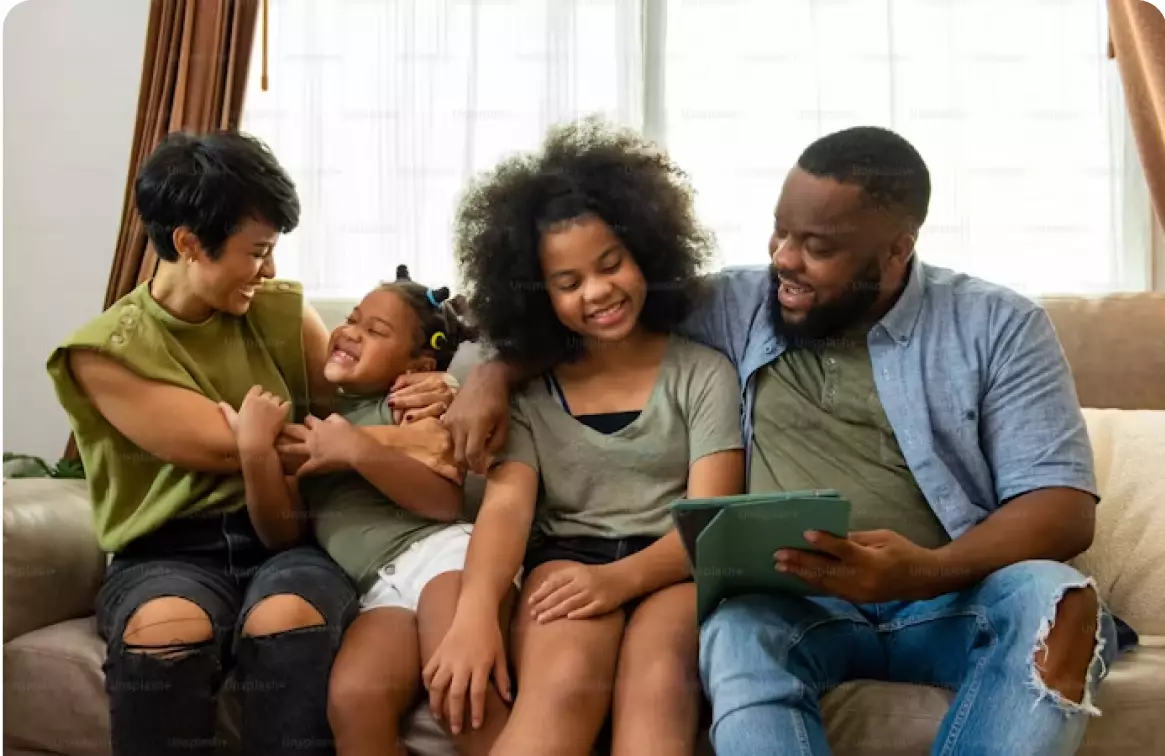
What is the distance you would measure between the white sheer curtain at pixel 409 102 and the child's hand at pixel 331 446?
2.76ft

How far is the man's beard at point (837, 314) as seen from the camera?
137cm

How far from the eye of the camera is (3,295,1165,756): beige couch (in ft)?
3.81

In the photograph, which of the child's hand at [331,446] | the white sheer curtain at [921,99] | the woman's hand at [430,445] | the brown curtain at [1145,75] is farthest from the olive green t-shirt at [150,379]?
the brown curtain at [1145,75]

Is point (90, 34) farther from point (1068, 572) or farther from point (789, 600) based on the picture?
point (1068, 572)

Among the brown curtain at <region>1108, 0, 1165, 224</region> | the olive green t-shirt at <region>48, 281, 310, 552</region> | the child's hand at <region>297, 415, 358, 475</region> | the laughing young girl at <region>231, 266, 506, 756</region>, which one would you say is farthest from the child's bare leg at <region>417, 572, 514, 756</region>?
the brown curtain at <region>1108, 0, 1165, 224</region>

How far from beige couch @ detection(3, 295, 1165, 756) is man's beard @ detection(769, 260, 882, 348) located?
46 cm

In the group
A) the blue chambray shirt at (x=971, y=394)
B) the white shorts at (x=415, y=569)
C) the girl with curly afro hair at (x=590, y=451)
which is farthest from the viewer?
the white shorts at (x=415, y=569)

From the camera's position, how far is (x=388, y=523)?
1431 millimetres

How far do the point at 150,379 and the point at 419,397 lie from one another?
0.38m

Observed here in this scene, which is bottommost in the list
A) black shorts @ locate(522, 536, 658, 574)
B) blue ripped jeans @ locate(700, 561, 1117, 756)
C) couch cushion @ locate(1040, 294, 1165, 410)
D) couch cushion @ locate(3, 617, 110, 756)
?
couch cushion @ locate(3, 617, 110, 756)

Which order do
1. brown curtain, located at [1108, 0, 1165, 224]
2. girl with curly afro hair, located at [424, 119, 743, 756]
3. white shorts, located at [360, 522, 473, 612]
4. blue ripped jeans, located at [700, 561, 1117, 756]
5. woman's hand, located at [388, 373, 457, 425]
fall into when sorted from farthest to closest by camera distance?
brown curtain, located at [1108, 0, 1165, 224], woman's hand, located at [388, 373, 457, 425], white shorts, located at [360, 522, 473, 612], girl with curly afro hair, located at [424, 119, 743, 756], blue ripped jeans, located at [700, 561, 1117, 756]

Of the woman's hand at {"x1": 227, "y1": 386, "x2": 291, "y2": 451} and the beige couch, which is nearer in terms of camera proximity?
the beige couch

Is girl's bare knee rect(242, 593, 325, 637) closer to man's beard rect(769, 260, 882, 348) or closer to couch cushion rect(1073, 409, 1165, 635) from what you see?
man's beard rect(769, 260, 882, 348)

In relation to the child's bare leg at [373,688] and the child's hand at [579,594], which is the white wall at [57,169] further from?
the child's hand at [579,594]
